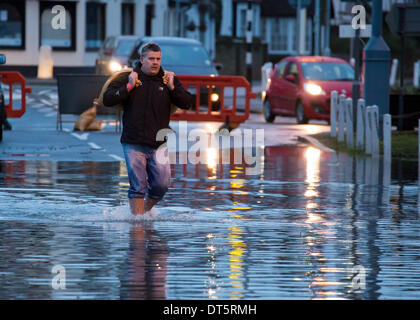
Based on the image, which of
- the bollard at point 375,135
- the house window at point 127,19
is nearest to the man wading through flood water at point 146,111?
the bollard at point 375,135

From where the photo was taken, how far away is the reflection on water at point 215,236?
8.82 meters

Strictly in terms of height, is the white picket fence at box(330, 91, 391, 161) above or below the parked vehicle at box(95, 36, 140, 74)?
below

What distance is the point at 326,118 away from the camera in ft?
97.3

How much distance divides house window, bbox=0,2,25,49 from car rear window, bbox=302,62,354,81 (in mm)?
29040

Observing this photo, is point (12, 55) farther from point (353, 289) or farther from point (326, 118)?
point (353, 289)

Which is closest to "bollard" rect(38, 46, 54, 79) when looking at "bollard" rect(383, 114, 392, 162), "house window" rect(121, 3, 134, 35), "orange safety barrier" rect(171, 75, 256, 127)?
"house window" rect(121, 3, 134, 35)

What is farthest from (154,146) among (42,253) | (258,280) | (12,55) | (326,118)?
(12,55)

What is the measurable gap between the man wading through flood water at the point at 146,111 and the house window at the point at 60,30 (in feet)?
155

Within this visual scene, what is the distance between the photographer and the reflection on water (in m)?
8.82

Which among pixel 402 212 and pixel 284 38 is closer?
pixel 402 212

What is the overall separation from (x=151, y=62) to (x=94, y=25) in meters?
48.8

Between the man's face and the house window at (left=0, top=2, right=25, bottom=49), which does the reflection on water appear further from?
the house window at (left=0, top=2, right=25, bottom=49)

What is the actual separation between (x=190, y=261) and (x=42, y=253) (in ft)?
3.85

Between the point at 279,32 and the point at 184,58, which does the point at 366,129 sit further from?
the point at 279,32
